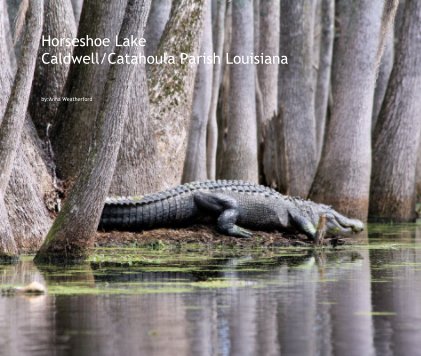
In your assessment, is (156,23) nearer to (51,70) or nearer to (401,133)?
(51,70)

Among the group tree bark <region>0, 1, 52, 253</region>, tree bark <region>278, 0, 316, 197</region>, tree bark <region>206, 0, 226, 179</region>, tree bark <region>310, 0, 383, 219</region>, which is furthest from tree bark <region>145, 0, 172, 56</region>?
tree bark <region>0, 1, 52, 253</region>

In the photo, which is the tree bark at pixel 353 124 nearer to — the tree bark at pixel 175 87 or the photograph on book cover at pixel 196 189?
the photograph on book cover at pixel 196 189

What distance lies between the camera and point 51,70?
17766 mm

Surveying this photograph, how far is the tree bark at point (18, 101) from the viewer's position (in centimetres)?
1269

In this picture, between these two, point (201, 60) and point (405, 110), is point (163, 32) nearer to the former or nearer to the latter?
point (201, 60)

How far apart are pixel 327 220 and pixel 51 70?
4.70m

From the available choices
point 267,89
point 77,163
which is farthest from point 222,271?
point 267,89

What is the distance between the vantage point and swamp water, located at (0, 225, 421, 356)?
24.3 feet

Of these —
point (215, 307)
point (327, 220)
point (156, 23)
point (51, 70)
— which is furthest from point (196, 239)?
point (156, 23)

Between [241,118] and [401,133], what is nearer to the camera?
[401,133]

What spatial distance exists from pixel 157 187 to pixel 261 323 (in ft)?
29.4

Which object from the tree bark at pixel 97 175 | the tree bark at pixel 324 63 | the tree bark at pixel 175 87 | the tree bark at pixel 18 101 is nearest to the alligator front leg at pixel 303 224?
the tree bark at pixel 175 87

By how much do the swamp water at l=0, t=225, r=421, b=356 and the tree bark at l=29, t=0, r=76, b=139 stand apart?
14.9 feet

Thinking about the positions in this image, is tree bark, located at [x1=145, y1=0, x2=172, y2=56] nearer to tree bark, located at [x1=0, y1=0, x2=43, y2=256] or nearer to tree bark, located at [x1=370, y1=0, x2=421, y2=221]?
tree bark, located at [x1=370, y1=0, x2=421, y2=221]
